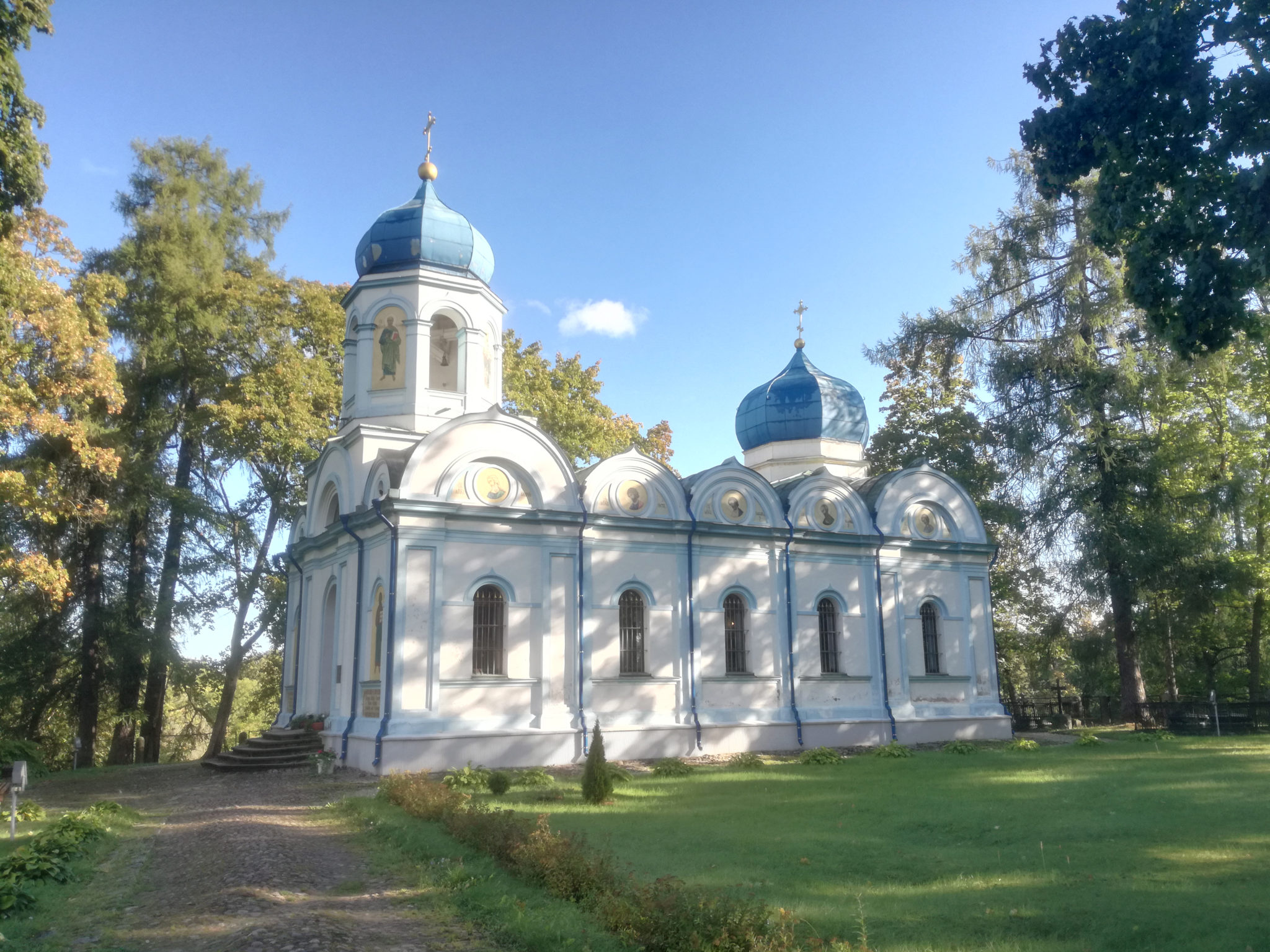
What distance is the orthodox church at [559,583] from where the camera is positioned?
56.8 feet

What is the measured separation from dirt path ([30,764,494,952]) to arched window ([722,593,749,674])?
921 cm

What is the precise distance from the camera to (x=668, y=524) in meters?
19.8

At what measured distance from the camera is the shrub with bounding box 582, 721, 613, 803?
12867mm

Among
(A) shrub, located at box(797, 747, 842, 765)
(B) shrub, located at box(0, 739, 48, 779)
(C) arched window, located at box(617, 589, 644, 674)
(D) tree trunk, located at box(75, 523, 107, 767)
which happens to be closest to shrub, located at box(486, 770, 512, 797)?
(C) arched window, located at box(617, 589, 644, 674)

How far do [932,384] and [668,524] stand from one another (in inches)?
604

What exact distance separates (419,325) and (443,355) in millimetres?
933

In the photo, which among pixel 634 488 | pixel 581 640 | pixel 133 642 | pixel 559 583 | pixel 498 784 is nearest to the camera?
pixel 498 784

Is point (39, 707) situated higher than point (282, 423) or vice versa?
point (282, 423)

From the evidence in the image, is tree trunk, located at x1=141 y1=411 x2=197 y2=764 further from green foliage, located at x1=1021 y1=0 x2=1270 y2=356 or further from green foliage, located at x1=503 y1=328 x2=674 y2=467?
green foliage, located at x1=1021 y1=0 x2=1270 y2=356

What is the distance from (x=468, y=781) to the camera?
1446 cm

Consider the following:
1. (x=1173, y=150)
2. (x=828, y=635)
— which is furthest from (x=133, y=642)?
(x=1173, y=150)

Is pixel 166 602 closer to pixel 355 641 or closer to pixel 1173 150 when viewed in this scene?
pixel 355 641

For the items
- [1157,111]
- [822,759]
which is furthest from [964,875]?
[822,759]

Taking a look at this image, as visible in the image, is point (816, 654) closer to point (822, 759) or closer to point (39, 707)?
point (822, 759)
